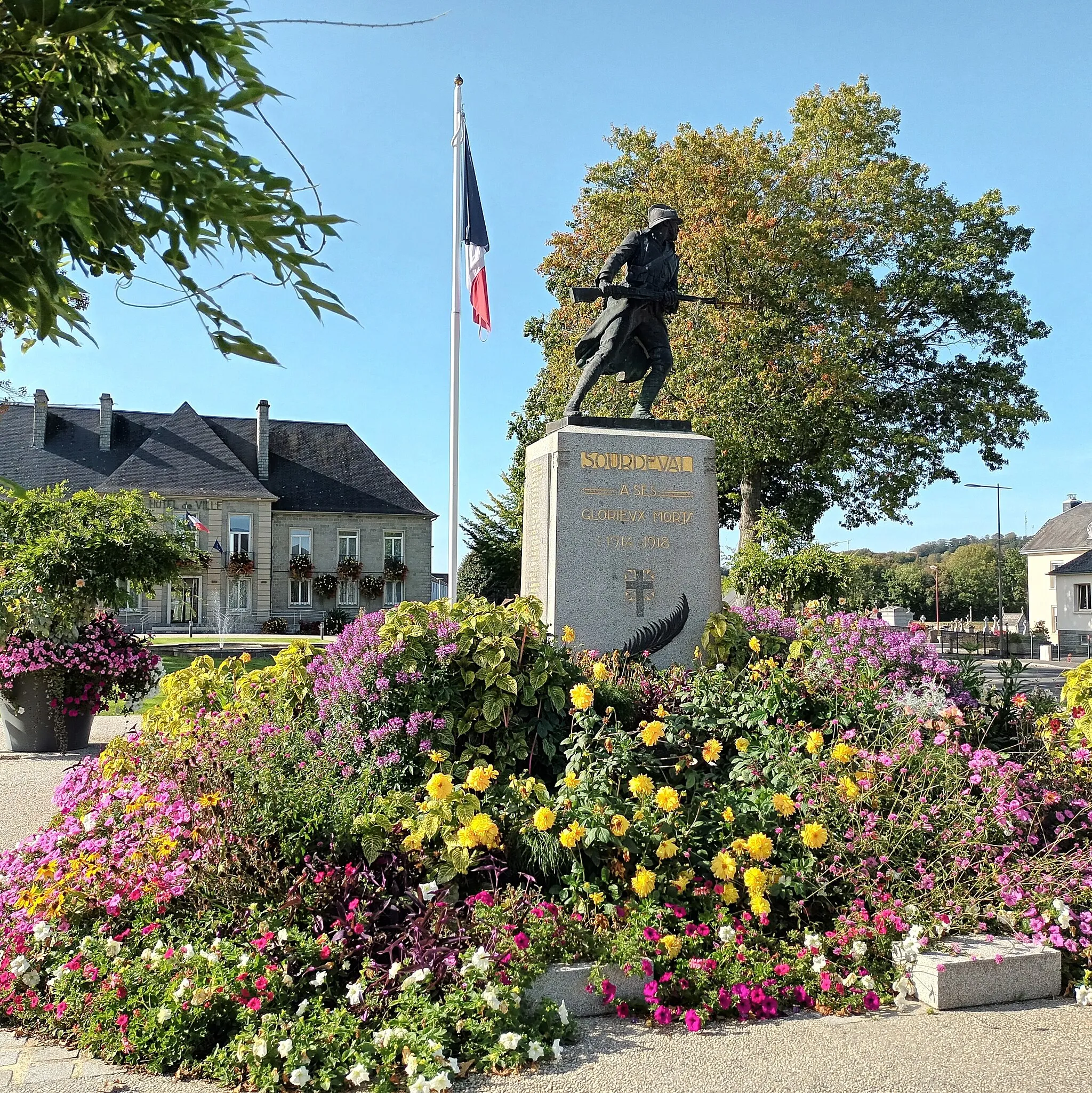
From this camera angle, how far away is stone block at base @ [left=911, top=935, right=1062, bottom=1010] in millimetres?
3688

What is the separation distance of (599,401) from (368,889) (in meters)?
18.3

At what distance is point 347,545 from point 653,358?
3811 cm

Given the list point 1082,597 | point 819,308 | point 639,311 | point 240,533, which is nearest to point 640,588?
point 639,311

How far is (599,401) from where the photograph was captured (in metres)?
21.5

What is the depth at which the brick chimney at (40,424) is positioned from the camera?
41.5 m

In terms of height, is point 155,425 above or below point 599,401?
above

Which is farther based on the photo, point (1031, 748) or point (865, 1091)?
point (1031, 748)

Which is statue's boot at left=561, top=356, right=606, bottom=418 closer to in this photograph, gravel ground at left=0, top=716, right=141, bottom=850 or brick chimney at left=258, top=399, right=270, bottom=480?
gravel ground at left=0, top=716, right=141, bottom=850

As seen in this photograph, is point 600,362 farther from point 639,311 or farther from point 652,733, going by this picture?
point 652,733

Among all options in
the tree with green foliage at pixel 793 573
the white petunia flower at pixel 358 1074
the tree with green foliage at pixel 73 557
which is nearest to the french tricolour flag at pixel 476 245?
the tree with green foliage at pixel 73 557

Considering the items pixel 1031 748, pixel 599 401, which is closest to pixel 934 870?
pixel 1031 748

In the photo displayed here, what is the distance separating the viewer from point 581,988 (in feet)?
11.8

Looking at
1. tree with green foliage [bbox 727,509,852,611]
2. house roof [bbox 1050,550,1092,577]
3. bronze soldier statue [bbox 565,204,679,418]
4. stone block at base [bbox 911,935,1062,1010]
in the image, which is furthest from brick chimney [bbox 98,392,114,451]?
house roof [bbox 1050,550,1092,577]

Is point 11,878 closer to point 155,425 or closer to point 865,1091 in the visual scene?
point 865,1091
